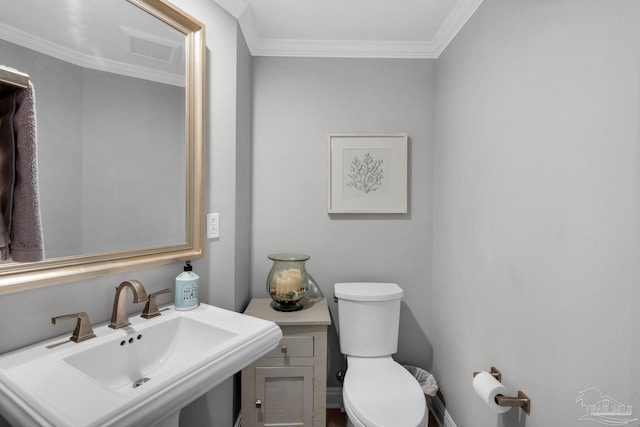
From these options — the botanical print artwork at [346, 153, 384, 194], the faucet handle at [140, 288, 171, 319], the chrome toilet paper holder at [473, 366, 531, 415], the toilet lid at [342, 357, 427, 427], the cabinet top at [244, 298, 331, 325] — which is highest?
the botanical print artwork at [346, 153, 384, 194]

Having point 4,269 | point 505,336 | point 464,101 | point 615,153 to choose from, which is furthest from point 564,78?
point 4,269

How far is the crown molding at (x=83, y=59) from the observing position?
913 millimetres

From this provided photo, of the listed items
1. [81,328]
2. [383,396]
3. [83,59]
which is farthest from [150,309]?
[383,396]

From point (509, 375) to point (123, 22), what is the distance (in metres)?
2.06

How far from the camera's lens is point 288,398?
5.34ft

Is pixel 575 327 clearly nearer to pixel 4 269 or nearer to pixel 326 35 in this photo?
pixel 4 269

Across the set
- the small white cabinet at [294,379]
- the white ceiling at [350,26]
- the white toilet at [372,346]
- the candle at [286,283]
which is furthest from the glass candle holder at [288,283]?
the white ceiling at [350,26]

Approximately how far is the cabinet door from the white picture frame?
38.6 inches

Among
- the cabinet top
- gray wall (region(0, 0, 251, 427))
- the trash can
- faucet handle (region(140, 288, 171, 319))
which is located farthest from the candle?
the trash can

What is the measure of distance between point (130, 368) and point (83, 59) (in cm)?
111

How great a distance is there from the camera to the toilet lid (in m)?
1.27

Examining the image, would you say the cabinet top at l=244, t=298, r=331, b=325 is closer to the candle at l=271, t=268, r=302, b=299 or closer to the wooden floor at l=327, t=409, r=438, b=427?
the candle at l=271, t=268, r=302, b=299

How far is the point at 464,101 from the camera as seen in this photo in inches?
63.4

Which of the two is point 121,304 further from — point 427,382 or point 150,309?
point 427,382
